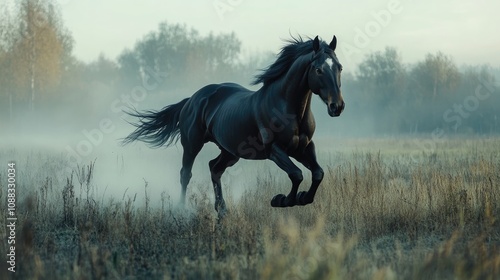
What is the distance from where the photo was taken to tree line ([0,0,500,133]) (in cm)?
4172

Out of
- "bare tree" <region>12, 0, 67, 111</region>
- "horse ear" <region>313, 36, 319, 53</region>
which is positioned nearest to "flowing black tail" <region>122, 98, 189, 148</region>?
"horse ear" <region>313, 36, 319, 53</region>

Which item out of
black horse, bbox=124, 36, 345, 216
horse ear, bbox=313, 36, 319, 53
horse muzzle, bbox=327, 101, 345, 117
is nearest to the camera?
horse muzzle, bbox=327, 101, 345, 117

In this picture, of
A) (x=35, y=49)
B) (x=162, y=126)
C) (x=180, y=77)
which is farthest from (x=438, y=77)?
(x=162, y=126)

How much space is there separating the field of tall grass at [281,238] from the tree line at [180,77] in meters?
28.8

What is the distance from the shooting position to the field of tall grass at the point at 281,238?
18.3 ft

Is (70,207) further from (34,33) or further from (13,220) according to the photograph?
(34,33)

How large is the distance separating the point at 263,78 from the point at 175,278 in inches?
147

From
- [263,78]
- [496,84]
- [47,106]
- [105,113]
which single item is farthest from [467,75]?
[263,78]

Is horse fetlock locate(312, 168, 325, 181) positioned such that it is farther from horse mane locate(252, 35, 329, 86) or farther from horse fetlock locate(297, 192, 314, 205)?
horse mane locate(252, 35, 329, 86)

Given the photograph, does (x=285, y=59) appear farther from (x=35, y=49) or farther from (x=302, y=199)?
(x=35, y=49)

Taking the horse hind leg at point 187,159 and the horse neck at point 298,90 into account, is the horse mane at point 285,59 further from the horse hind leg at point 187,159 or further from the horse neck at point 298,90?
the horse hind leg at point 187,159

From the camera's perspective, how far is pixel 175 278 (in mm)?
5629

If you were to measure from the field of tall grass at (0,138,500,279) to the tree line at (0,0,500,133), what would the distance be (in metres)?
28.8

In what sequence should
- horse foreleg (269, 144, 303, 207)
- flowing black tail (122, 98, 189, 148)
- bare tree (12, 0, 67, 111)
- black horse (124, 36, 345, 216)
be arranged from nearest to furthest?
black horse (124, 36, 345, 216), horse foreleg (269, 144, 303, 207), flowing black tail (122, 98, 189, 148), bare tree (12, 0, 67, 111)
